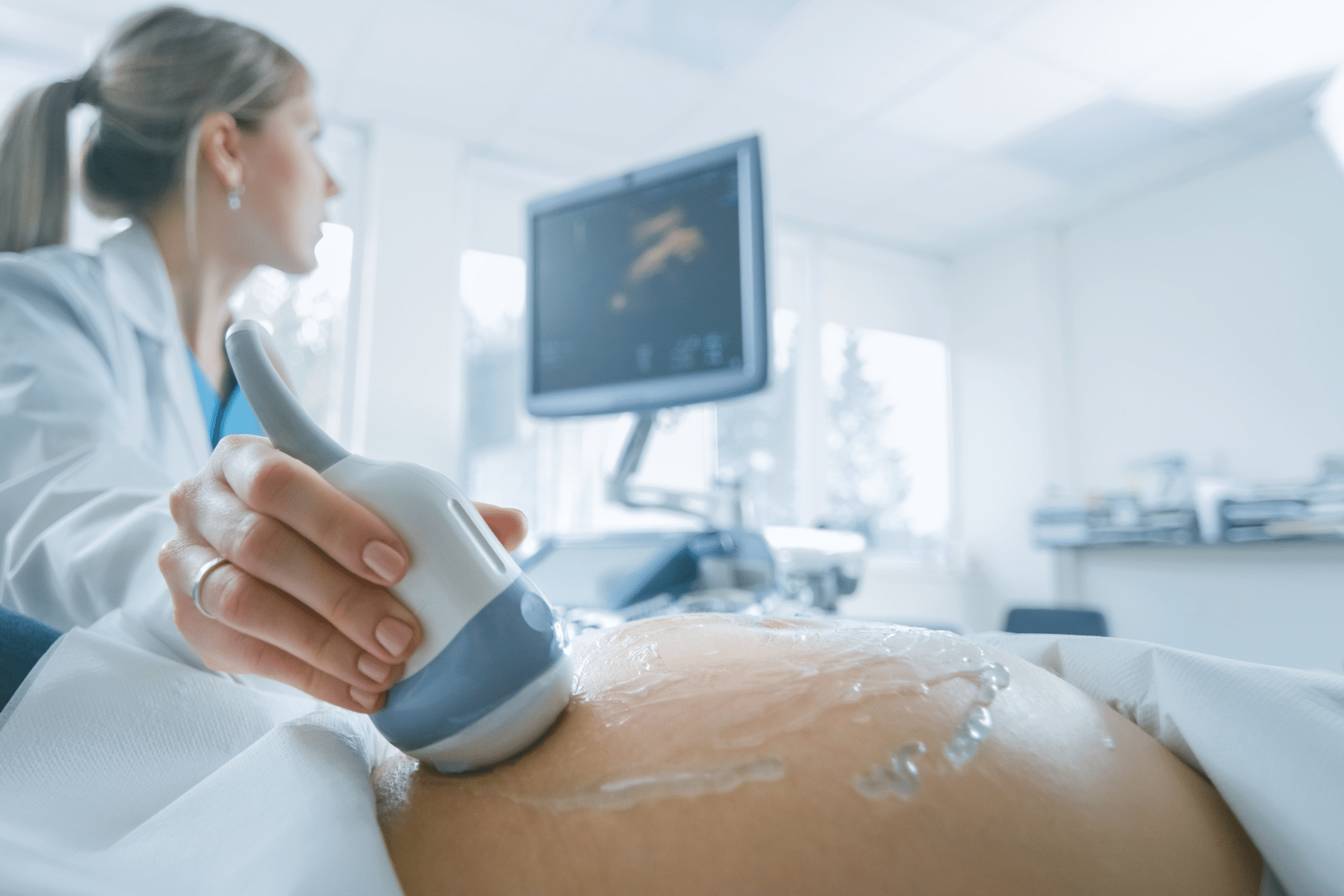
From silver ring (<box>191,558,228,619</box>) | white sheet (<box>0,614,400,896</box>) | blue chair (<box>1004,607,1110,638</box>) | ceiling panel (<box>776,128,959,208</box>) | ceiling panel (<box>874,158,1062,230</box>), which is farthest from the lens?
ceiling panel (<box>874,158,1062,230</box>)

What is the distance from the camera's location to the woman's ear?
1.17 metres

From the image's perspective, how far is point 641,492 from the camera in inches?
60.6

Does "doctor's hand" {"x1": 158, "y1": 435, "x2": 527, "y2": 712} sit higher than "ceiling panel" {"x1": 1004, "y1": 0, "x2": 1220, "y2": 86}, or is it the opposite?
"ceiling panel" {"x1": 1004, "y1": 0, "x2": 1220, "y2": 86}

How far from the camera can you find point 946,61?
3.10m

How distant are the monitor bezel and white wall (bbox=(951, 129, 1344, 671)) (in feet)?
7.66

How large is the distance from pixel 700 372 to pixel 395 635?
3.50 ft

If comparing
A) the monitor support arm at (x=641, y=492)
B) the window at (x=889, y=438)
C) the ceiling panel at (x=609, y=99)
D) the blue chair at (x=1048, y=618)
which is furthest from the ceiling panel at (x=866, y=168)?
the monitor support arm at (x=641, y=492)

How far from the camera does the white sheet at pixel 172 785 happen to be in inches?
11.9

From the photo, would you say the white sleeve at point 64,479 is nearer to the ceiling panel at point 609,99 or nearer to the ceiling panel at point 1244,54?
the ceiling panel at point 609,99

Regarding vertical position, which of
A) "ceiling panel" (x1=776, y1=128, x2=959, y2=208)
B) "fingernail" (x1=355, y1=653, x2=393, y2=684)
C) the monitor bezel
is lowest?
"fingernail" (x1=355, y1=653, x2=393, y2=684)

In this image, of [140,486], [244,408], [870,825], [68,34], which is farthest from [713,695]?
[68,34]

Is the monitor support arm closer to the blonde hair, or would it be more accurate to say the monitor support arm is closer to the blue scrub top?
the blue scrub top

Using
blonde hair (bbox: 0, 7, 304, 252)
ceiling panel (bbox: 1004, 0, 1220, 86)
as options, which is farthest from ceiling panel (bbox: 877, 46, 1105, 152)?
blonde hair (bbox: 0, 7, 304, 252)

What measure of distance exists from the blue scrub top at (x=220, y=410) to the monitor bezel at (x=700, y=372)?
21.1 inches
